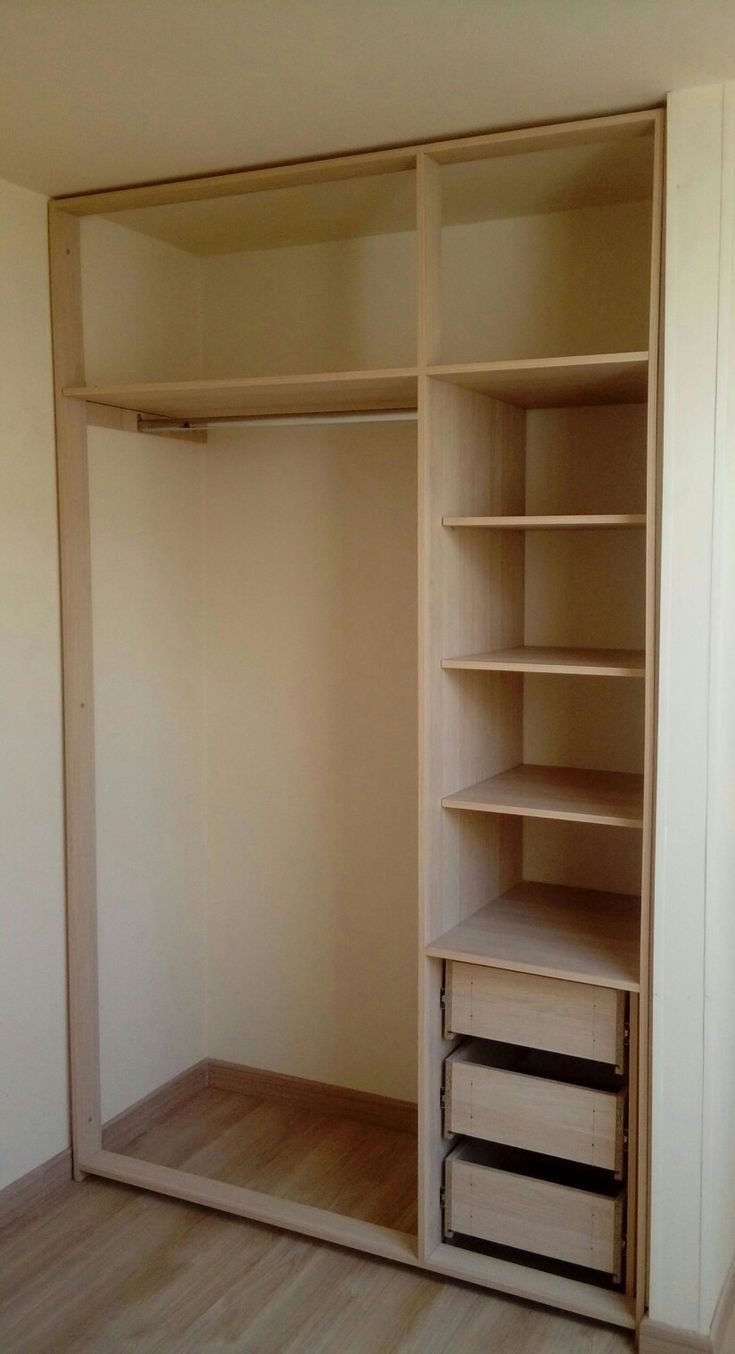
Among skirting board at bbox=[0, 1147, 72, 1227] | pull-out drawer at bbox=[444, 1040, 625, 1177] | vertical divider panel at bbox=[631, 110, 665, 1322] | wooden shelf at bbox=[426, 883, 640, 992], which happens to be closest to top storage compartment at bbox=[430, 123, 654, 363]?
vertical divider panel at bbox=[631, 110, 665, 1322]

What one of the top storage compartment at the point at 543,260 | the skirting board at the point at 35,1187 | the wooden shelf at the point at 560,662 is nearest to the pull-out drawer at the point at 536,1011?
the wooden shelf at the point at 560,662

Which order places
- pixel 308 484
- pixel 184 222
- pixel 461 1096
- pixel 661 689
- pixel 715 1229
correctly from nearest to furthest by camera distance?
pixel 661 689
pixel 715 1229
pixel 461 1096
pixel 184 222
pixel 308 484

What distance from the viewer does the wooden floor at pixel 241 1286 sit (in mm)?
2416

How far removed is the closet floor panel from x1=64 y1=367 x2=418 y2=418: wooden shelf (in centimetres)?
190

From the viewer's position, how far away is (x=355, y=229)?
10.1ft

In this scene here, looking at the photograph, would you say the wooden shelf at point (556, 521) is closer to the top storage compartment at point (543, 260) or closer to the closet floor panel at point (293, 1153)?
the top storage compartment at point (543, 260)

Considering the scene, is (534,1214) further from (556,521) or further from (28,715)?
(28,715)

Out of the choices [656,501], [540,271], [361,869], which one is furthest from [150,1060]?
[540,271]

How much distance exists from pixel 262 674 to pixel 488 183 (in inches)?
56.2

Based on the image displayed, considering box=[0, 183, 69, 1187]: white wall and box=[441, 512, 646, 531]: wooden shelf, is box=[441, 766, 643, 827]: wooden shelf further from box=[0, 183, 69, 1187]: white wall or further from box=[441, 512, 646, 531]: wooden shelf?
box=[0, 183, 69, 1187]: white wall

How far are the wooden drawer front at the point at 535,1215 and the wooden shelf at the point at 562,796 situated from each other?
0.77 metres

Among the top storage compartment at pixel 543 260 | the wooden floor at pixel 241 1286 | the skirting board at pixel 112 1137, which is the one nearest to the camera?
the wooden floor at pixel 241 1286

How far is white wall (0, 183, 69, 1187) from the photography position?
275 centimetres

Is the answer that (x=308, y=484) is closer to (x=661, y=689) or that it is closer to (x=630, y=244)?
(x=630, y=244)
